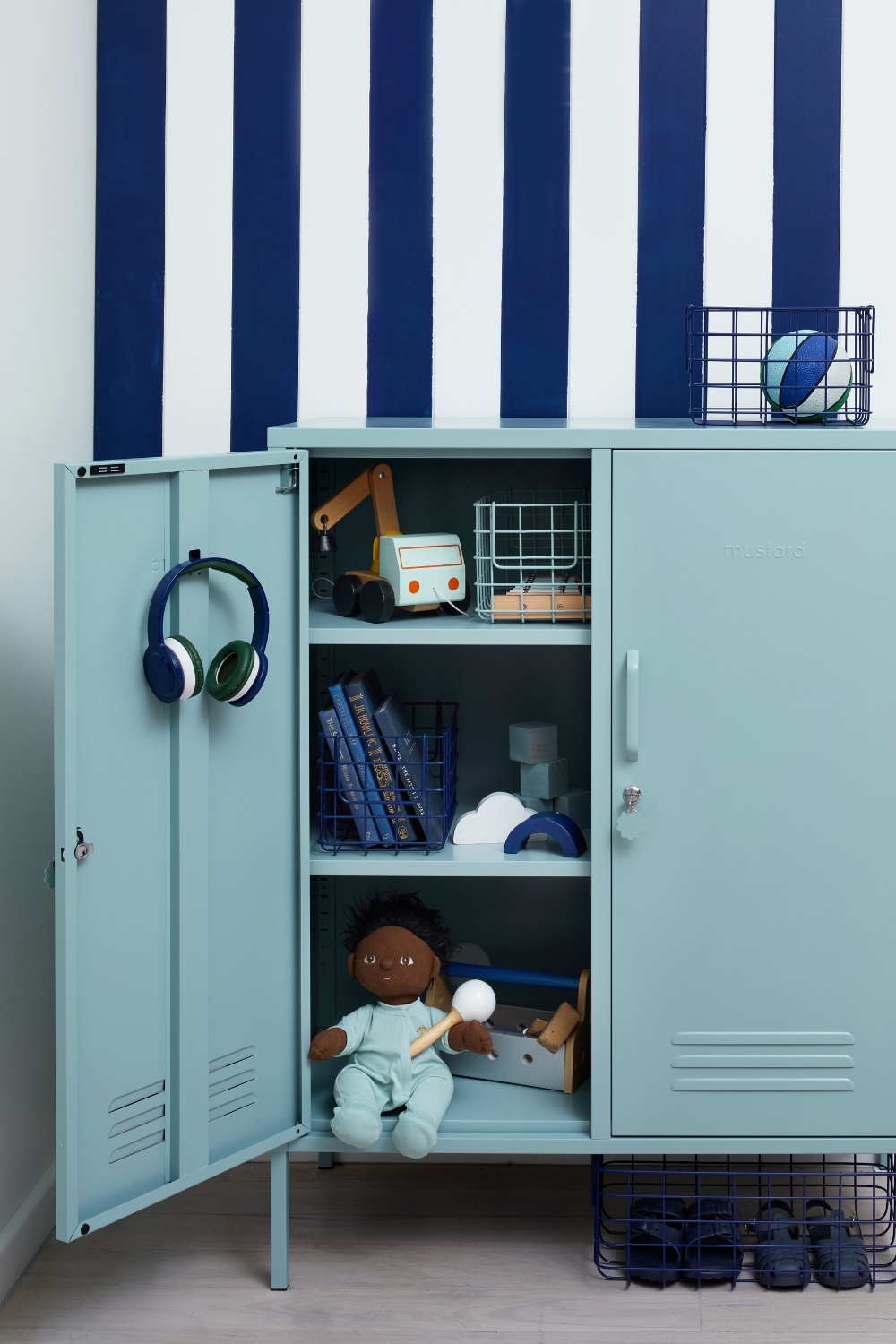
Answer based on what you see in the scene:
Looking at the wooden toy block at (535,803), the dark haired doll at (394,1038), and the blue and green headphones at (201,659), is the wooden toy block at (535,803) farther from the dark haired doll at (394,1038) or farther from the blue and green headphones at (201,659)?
the blue and green headphones at (201,659)

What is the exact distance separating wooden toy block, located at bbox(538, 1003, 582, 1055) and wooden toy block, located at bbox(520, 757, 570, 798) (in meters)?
0.39

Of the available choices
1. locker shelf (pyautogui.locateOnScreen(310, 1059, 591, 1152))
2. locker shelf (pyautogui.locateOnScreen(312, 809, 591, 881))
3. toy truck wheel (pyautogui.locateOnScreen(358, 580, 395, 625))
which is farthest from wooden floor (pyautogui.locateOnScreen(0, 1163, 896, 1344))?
toy truck wheel (pyautogui.locateOnScreen(358, 580, 395, 625))

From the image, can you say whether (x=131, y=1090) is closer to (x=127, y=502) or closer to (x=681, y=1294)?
(x=127, y=502)

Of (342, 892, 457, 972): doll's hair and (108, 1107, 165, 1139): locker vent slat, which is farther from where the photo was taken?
(342, 892, 457, 972): doll's hair

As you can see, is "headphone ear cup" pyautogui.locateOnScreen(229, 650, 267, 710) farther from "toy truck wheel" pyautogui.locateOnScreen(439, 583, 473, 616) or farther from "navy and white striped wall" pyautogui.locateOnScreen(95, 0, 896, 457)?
"navy and white striped wall" pyautogui.locateOnScreen(95, 0, 896, 457)

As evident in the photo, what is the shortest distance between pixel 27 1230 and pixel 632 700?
1409 millimetres

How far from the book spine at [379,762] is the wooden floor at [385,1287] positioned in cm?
78

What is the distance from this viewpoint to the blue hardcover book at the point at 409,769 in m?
1.94

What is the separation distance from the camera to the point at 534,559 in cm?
207

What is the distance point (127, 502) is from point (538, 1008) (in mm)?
1260

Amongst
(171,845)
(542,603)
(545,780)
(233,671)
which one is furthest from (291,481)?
(545,780)

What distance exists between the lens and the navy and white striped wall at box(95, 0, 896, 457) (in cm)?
228

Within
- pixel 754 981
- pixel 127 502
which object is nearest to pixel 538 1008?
pixel 754 981

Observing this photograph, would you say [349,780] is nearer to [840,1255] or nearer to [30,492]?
[30,492]
